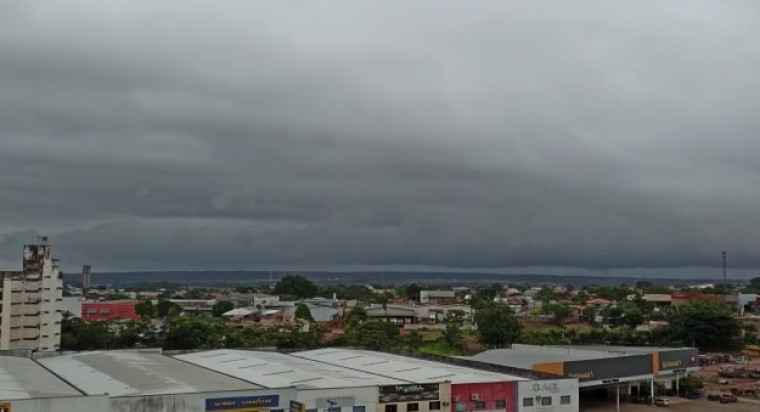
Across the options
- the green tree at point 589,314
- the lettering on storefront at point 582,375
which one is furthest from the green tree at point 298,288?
the lettering on storefront at point 582,375

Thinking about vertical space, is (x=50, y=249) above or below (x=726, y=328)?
above

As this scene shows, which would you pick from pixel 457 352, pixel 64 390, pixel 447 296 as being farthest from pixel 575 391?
pixel 447 296

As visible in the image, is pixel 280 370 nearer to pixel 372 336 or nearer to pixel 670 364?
pixel 670 364

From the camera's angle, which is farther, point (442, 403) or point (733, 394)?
point (733, 394)

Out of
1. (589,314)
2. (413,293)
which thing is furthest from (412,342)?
(413,293)

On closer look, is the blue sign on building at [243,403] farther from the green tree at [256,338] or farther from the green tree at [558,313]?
the green tree at [558,313]

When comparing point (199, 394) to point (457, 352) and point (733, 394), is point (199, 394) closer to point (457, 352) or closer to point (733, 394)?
point (733, 394)
